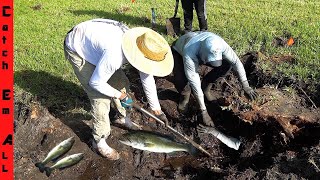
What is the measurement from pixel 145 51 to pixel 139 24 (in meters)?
5.04

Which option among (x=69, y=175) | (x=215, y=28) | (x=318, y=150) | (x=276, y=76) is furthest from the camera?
(x=215, y=28)

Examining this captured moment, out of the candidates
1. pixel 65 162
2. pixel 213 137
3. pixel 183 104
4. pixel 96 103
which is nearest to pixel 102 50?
pixel 96 103

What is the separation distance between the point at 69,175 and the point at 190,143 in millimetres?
1569

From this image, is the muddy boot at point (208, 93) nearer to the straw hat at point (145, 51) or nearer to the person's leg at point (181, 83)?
the person's leg at point (181, 83)

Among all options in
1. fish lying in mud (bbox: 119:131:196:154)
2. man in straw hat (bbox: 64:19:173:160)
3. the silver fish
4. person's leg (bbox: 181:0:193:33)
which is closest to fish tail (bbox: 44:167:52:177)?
man in straw hat (bbox: 64:19:173:160)

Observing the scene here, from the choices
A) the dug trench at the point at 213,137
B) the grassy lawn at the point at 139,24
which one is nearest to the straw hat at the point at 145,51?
the dug trench at the point at 213,137

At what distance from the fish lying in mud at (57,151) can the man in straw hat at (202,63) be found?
5.55ft

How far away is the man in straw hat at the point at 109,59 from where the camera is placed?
383cm

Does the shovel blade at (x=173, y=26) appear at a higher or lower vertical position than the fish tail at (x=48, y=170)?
higher

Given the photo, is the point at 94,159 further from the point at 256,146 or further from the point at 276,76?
the point at 276,76

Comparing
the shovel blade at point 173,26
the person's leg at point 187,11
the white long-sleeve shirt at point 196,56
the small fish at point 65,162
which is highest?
the white long-sleeve shirt at point 196,56

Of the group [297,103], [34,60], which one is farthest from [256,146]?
[34,60]

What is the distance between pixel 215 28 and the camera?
8016 mm

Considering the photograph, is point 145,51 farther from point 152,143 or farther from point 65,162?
point 65,162
